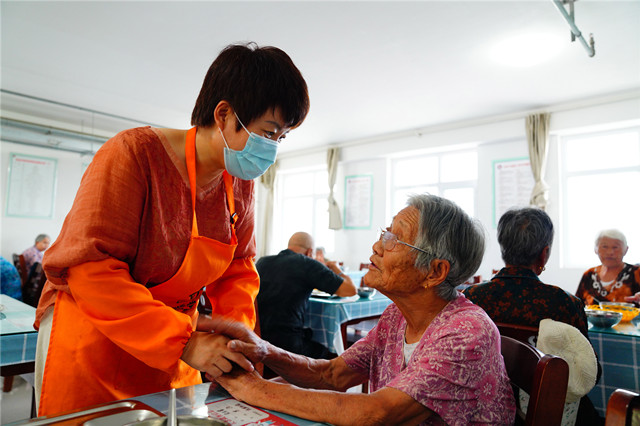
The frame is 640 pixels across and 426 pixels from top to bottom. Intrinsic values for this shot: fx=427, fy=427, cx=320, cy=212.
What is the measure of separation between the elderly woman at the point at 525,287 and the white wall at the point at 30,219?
7611 mm

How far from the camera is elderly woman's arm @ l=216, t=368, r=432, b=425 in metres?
0.93

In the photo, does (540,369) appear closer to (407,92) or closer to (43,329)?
(43,329)

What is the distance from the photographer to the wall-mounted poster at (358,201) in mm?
8617

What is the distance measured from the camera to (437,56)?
484cm

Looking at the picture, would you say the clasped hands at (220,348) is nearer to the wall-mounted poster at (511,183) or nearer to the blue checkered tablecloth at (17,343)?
the blue checkered tablecloth at (17,343)

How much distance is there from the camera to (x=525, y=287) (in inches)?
74.5

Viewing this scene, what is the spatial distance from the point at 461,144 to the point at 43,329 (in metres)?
7.05

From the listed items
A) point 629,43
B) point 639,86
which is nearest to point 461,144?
point 639,86

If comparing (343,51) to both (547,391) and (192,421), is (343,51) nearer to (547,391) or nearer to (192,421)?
(547,391)

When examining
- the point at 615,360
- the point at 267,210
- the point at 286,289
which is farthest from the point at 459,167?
the point at 615,360

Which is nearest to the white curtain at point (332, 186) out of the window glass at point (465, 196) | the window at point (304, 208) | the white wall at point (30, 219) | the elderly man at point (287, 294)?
the window at point (304, 208)

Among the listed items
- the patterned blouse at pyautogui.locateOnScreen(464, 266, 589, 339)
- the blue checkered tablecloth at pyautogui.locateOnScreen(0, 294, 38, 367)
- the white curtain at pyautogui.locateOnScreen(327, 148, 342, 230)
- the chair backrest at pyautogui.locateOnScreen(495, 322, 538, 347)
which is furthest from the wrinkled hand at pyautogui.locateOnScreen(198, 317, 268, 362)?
the white curtain at pyautogui.locateOnScreen(327, 148, 342, 230)

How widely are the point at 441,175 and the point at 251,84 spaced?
23.4 feet

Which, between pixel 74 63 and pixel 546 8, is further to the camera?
pixel 74 63
